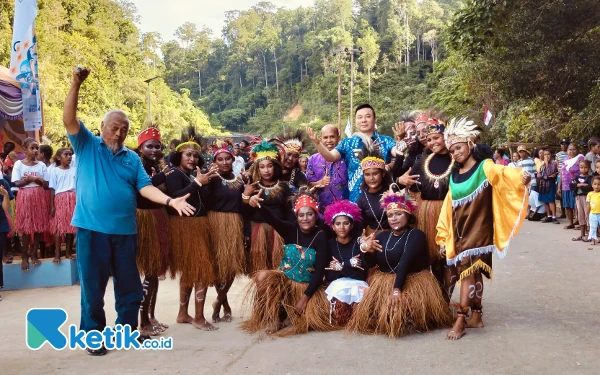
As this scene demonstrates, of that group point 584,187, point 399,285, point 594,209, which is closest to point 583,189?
point 584,187

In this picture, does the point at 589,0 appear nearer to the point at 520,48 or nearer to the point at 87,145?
the point at 520,48

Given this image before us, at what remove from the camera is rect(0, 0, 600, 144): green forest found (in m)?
10.5

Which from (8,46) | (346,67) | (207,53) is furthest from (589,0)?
(207,53)

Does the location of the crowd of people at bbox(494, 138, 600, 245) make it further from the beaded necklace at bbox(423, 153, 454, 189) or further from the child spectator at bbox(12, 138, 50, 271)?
the child spectator at bbox(12, 138, 50, 271)

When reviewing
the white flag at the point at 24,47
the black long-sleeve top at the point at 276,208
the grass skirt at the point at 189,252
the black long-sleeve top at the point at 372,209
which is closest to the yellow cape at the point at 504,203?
the black long-sleeve top at the point at 372,209

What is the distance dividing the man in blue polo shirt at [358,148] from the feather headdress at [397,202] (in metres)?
0.58

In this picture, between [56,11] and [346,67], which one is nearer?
[56,11]

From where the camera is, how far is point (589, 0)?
9734mm

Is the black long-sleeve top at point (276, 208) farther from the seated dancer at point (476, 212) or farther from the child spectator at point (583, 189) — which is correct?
the child spectator at point (583, 189)

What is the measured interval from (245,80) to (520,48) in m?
84.7

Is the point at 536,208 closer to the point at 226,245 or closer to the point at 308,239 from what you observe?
the point at 308,239

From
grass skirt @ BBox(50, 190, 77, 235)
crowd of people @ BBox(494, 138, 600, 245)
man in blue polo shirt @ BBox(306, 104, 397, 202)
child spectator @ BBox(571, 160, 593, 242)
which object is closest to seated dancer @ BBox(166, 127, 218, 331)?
man in blue polo shirt @ BBox(306, 104, 397, 202)

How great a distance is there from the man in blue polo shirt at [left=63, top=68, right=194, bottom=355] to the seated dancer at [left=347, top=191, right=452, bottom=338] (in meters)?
1.61

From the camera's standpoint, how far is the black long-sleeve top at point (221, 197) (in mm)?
4992
